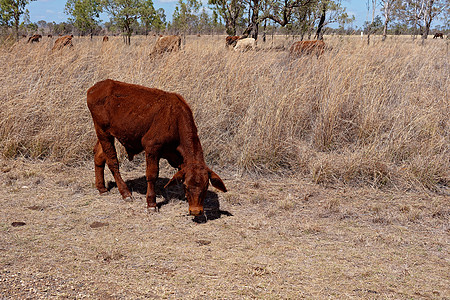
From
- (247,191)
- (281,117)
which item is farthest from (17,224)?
(281,117)

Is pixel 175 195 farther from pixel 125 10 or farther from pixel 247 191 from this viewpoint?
pixel 125 10

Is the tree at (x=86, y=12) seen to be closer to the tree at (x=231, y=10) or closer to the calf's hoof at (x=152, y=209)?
the tree at (x=231, y=10)

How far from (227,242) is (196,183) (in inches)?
25.5

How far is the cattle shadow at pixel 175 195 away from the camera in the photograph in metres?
4.04

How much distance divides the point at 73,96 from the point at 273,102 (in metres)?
3.32

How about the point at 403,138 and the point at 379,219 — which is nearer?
the point at 379,219

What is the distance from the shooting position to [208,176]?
12.3 ft

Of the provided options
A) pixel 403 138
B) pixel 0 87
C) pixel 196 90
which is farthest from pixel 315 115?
pixel 0 87

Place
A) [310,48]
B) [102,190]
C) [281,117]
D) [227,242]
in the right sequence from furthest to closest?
[310,48], [281,117], [102,190], [227,242]

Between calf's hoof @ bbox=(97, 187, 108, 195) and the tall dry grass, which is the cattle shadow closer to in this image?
calf's hoof @ bbox=(97, 187, 108, 195)

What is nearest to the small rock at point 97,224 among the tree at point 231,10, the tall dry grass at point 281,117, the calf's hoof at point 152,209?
the calf's hoof at point 152,209

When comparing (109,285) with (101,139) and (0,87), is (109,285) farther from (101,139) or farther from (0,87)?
(0,87)

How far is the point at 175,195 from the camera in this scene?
4.61 m

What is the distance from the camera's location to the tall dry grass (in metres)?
5.05
